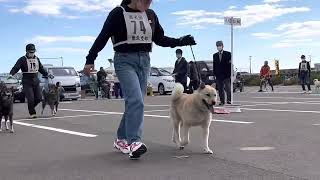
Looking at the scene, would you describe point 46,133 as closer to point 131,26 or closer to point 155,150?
point 155,150

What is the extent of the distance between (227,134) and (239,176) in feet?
13.0

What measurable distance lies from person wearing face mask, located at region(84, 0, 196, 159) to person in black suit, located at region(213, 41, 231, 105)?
9931mm

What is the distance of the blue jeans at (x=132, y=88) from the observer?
7188 mm

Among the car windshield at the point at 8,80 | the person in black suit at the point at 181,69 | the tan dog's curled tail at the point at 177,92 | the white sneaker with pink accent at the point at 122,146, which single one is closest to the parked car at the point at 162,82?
the car windshield at the point at 8,80

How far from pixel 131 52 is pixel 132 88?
18.9 inches

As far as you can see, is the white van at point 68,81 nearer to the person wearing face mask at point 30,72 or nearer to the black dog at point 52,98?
the black dog at point 52,98

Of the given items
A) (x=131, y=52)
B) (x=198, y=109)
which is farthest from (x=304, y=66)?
(x=131, y=52)

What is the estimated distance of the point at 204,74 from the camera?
31469 millimetres

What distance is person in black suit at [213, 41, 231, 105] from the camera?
17.2m

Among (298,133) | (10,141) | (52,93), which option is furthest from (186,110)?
(52,93)

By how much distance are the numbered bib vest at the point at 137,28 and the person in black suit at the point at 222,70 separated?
10.0m

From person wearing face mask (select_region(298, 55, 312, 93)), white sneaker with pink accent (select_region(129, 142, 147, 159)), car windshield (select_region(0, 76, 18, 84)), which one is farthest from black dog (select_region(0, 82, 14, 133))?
person wearing face mask (select_region(298, 55, 312, 93))

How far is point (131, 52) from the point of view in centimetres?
731

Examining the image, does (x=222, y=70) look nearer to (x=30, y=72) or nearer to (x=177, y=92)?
(x=30, y=72)
